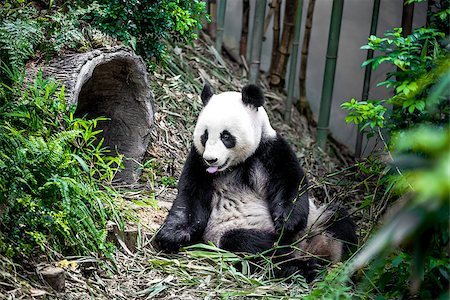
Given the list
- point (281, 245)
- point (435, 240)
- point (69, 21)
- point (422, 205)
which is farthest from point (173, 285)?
point (422, 205)

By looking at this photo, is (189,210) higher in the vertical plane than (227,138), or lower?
lower

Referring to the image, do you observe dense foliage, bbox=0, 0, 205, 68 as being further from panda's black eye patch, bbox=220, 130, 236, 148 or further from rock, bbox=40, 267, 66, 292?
rock, bbox=40, 267, 66, 292

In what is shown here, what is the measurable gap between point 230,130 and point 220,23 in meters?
3.64

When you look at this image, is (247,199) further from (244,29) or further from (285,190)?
(244,29)

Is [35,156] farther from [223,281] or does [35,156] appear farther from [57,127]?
[223,281]

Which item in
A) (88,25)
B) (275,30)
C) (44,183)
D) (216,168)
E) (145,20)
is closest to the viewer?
(44,183)

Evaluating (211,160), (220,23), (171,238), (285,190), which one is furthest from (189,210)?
(220,23)

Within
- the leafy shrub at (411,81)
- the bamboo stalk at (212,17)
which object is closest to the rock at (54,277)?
the leafy shrub at (411,81)

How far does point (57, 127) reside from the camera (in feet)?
12.2

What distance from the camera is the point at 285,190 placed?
4.09 m

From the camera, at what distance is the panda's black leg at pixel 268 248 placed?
386cm

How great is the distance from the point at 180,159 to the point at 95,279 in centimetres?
234

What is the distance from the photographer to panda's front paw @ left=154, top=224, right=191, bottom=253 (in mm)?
3969

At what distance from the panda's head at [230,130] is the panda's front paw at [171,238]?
442 mm
